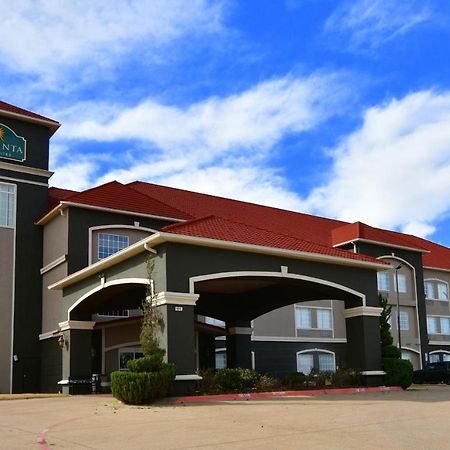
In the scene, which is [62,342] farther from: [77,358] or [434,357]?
[434,357]

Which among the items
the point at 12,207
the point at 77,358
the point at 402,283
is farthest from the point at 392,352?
the point at 402,283

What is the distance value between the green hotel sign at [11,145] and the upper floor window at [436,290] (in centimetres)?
3576

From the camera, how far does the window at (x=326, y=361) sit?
4591cm

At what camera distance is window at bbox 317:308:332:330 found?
153 feet

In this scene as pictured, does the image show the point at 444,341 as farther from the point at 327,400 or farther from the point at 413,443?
the point at 413,443

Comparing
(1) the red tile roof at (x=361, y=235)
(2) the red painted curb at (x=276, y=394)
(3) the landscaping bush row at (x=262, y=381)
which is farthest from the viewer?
(1) the red tile roof at (x=361, y=235)

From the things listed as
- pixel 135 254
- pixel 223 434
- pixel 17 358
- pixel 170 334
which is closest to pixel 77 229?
pixel 17 358

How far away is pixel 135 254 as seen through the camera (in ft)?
75.4

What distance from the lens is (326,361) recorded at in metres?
46.4

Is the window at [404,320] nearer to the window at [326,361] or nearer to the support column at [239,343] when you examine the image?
the window at [326,361]

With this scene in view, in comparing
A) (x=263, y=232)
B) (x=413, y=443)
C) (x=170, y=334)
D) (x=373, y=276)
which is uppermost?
(x=263, y=232)

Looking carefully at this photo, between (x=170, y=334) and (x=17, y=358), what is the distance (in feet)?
47.7

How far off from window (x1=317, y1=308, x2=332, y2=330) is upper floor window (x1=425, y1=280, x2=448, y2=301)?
12.2 m

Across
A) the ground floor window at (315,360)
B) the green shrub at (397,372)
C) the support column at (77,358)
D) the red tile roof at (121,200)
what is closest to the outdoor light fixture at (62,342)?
the support column at (77,358)
